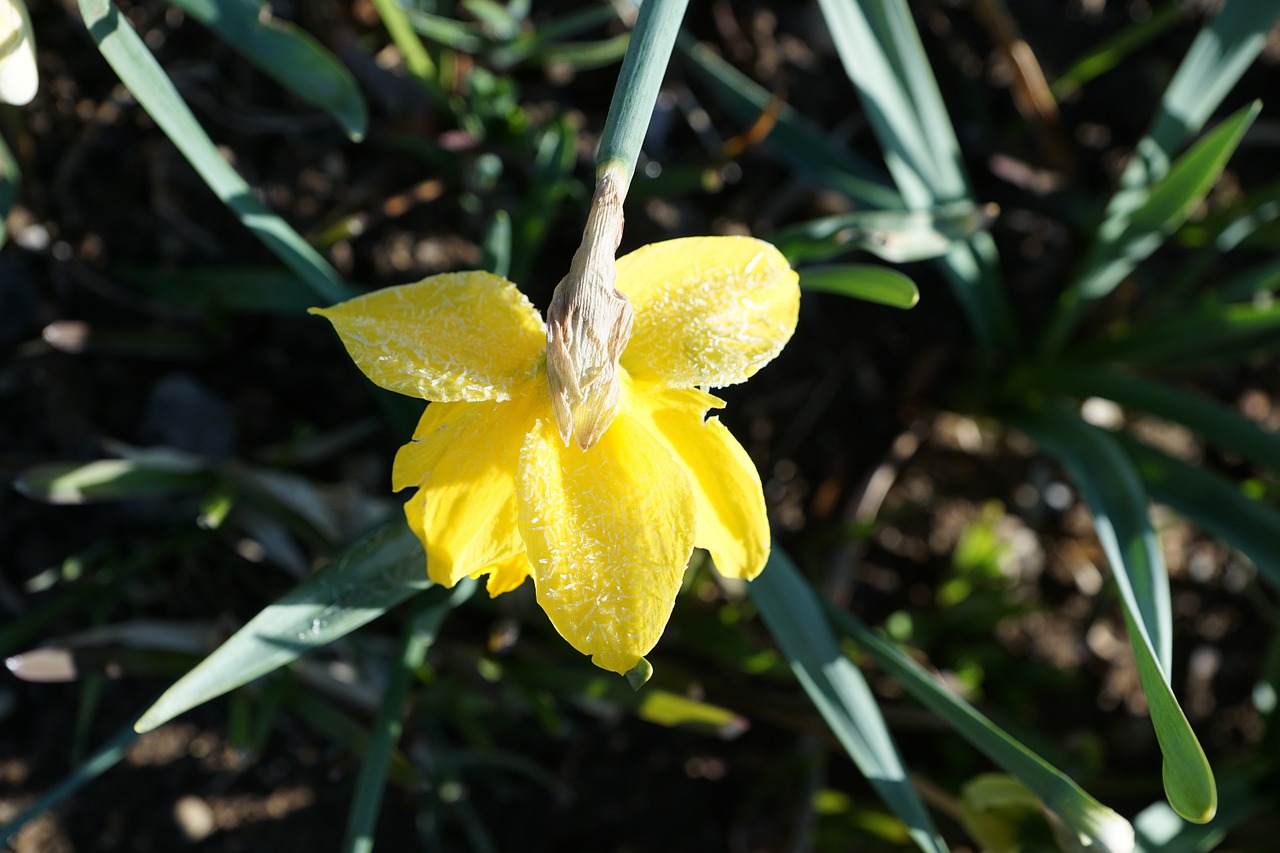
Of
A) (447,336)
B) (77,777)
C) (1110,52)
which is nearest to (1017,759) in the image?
(447,336)

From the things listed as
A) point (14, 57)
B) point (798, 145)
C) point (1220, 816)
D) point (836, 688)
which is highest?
point (14, 57)

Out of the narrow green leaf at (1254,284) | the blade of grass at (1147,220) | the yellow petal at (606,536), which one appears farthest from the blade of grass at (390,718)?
the narrow green leaf at (1254,284)

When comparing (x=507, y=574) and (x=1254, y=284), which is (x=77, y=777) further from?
(x=1254, y=284)

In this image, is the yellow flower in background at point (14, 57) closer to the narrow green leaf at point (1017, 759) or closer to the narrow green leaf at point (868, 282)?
the narrow green leaf at point (868, 282)

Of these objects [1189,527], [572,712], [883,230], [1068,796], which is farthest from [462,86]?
[1189,527]

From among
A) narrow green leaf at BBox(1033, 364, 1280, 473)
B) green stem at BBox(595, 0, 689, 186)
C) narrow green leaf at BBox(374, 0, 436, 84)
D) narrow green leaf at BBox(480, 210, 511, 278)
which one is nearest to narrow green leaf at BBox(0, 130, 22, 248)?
narrow green leaf at BBox(374, 0, 436, 84)

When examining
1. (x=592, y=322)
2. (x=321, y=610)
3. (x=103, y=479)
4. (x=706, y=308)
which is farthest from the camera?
(x=103, y=479)
